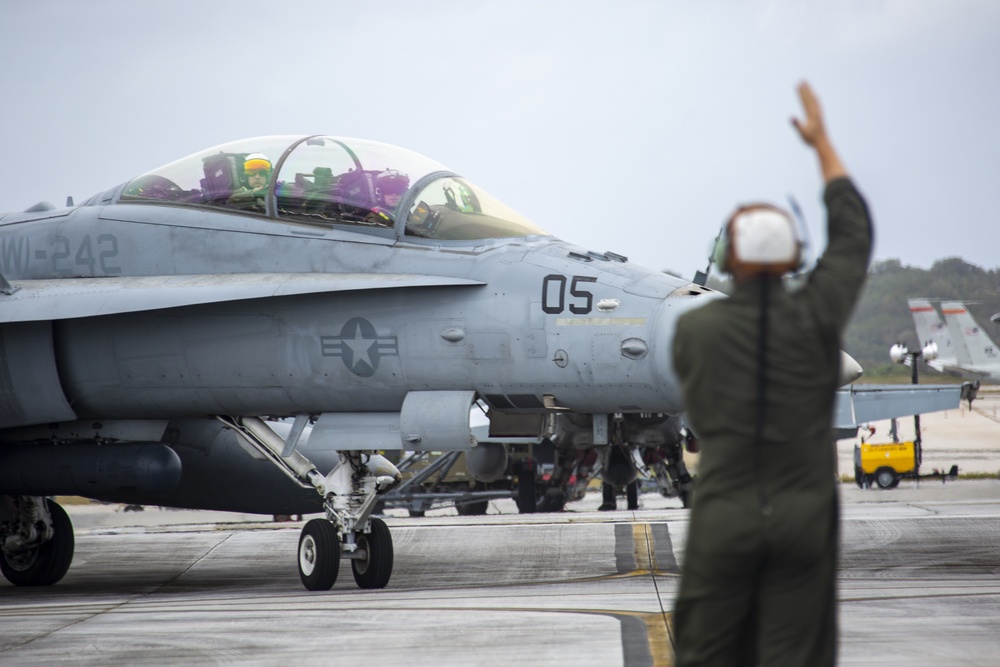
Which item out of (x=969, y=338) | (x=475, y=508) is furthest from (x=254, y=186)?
(x=969, y=338)

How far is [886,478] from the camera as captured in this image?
30062 mm

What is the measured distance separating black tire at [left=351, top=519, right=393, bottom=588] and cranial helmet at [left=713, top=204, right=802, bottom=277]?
6727 mm

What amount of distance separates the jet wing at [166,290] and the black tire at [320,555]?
1881 millimetres

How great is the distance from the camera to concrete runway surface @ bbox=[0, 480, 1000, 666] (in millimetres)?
5855

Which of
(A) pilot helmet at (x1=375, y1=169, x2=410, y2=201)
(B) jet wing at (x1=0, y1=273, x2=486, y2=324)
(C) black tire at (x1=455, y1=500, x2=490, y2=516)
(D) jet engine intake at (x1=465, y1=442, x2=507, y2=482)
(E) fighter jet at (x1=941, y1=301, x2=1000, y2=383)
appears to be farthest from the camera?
(E) fighter jet at (x1=941, y1=301, x2=1000, y2=383)

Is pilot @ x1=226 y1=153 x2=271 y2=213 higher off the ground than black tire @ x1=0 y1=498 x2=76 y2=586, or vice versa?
pilot @ x1=226 y1=153 x2=271 y2=213

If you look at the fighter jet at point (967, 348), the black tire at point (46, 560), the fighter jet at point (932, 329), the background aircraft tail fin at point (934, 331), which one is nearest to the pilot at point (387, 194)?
the black tire at point (46, 560)

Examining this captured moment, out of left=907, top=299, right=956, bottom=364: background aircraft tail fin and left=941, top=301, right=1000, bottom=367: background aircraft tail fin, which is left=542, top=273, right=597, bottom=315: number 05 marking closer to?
left=941, top=301, right=1000, bottom=367: background aircraft tail fin

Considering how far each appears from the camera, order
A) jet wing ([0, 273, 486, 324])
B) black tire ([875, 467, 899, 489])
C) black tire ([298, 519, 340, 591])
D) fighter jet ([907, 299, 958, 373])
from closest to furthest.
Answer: jet wing ([0, 273, 486, 324]) < black tire ([298, 519, 340, 591]) < black tire ([875, 467, 899, 489]) < fighter jet ([907, 299, 958, 373])

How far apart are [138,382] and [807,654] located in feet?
26.1

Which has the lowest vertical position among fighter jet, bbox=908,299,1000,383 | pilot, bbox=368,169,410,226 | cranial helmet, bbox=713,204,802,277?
fighter jet, bbox=908,299,1000,383

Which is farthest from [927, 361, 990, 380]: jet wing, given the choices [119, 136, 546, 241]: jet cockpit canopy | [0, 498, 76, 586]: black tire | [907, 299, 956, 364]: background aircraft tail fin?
[119, 136, 546, 241]: jet cockpit canopy

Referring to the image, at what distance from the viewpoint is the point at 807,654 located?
2.98 meters

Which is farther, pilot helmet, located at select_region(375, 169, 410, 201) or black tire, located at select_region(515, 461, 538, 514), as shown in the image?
black tire, located at select_region(515, 461, 538, 514)
